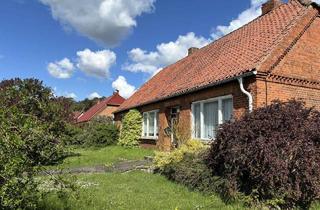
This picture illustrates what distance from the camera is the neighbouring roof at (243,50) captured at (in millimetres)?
13398

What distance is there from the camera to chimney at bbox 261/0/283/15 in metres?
18.0

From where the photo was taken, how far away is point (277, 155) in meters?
7.89

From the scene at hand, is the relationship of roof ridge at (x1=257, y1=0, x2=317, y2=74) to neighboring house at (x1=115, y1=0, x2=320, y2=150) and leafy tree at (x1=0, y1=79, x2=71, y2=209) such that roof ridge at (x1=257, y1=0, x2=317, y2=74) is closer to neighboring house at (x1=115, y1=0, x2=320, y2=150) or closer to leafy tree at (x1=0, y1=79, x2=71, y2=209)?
neighboring house at (x1=115, y1=0, x2=320, y2=150)

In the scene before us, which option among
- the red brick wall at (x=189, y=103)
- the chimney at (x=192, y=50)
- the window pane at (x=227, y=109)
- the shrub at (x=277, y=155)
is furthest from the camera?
the chimney at (x=192, y=50)

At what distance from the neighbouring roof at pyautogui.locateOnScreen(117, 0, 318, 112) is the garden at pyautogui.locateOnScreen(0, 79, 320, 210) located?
157 inches

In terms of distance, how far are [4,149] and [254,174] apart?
5468 mm

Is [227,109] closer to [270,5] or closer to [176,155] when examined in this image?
[176,155]

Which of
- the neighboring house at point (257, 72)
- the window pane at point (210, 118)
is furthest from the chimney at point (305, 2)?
the window pane at point (210, 118)

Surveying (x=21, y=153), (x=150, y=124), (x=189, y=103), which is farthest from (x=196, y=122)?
(x=21, y=153)

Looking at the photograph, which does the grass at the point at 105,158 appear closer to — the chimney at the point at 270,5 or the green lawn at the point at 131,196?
the green lawn at the point at 131,196

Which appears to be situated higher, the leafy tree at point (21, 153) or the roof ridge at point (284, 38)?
the roof ridge at point (284, 38)

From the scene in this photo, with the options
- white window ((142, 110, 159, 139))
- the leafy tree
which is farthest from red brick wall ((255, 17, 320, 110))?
white window ((142, 110, 159, 139))

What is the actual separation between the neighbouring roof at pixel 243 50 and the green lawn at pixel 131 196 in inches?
193

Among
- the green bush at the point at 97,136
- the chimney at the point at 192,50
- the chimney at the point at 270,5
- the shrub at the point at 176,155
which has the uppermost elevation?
the chimney at the point at 270,5
